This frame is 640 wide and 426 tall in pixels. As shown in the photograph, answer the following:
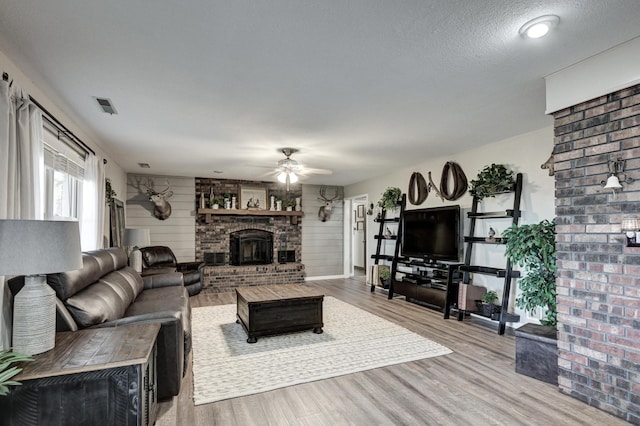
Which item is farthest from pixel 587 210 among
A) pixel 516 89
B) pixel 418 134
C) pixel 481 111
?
pixel 418 134

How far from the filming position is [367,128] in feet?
12.8

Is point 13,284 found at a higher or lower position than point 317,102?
lower

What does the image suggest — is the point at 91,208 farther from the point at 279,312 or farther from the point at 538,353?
the point at 538,353

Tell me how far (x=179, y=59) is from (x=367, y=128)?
7.23 feet

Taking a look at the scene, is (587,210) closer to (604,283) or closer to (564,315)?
(604,283)

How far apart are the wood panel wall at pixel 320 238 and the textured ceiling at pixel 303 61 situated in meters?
4.31

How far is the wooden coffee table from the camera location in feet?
12.3

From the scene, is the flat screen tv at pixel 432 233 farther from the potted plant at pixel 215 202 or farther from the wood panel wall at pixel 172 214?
the wood panel wall at pixel 172 214

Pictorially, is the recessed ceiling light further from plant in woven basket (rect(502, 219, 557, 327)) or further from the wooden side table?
the wooden side table

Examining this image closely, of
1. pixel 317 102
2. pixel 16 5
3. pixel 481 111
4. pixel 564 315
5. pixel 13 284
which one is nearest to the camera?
pixel 16 5

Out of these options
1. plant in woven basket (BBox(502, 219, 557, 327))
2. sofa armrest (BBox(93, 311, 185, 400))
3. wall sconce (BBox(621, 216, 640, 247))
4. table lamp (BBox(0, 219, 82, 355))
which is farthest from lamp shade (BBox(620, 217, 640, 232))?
table lamp (BBox(0, 219, 82, 355))

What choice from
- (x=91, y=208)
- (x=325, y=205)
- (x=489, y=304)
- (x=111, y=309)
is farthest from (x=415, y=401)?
(x=325, y=205)

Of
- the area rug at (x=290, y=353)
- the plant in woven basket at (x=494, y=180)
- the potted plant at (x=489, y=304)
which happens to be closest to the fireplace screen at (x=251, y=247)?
the area rug at (x=290, y=353)

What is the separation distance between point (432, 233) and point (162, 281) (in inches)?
161
